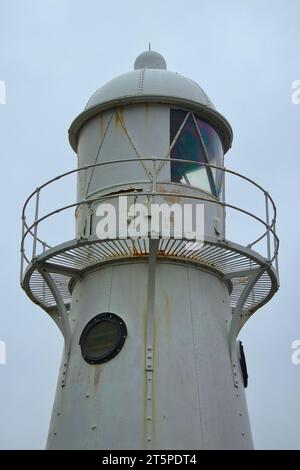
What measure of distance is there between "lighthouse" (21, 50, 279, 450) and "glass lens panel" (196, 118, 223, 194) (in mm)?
25

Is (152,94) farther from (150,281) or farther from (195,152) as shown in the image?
(150,281)

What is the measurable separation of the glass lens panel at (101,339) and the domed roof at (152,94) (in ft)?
13.4

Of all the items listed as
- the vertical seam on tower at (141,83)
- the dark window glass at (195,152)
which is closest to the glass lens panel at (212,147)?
the dark window glass at (195,152)

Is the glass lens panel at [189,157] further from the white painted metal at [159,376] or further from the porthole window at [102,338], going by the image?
the porthole window at [102,338]

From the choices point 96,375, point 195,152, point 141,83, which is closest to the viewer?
point 96,375

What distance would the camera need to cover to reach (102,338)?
1475 centimetres

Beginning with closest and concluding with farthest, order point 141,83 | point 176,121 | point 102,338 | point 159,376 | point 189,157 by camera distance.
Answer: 1. point 159,376
2. point 102,338
3. point 189,157
4. point 176,121
5. point 141,83

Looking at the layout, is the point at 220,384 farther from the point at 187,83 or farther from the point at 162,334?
the point at 187,83

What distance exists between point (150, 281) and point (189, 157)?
2.57 m

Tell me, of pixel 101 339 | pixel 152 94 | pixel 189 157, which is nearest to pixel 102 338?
pixel 101 339

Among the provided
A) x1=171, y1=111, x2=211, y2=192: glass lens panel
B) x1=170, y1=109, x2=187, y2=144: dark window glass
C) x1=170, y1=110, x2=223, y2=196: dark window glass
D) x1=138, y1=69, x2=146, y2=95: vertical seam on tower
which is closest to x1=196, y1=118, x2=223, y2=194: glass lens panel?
x1=170, y1=110, x2=223, y2=196: dark window glass
